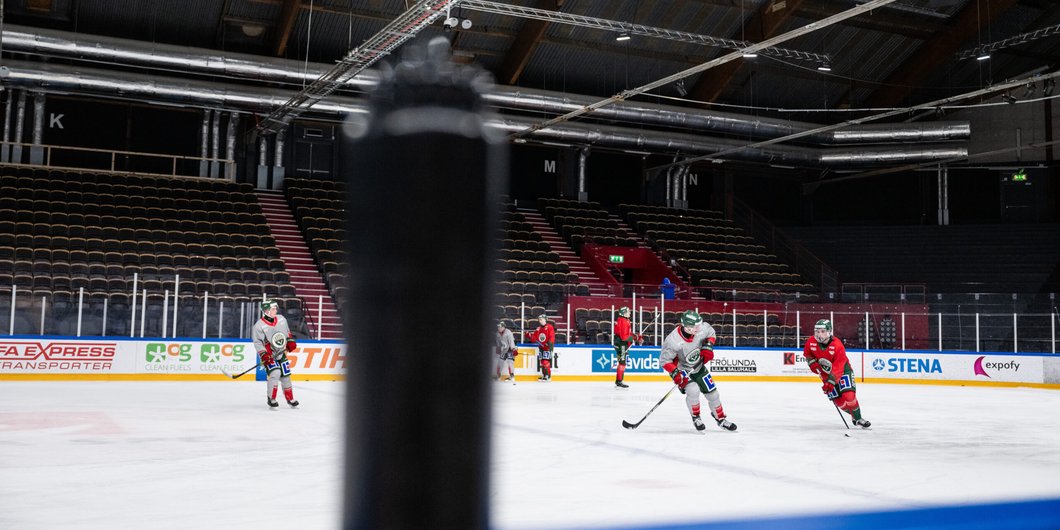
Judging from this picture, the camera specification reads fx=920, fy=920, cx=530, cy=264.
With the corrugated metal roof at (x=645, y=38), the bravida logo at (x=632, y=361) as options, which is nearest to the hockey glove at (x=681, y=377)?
the bravida logo at (x=632, y=361)

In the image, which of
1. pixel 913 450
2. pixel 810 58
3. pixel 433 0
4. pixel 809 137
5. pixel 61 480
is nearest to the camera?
pixel 61 480

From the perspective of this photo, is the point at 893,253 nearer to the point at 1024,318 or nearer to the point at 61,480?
the point at 1024,318

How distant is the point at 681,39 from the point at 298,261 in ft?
35.6

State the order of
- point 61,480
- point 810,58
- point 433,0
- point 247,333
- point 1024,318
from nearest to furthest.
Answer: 1. point 61,480
2. point 433,0
3. point 247,333
4. point 1024,318
5. point 810,58

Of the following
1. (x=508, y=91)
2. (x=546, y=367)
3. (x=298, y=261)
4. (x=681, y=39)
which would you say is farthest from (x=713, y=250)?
(x=298, y=261)

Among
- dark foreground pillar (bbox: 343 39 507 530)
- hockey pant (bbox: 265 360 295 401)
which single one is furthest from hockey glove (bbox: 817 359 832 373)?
dark foreground pillar (bbox: 343 39 507 530)

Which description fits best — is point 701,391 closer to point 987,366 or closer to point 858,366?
point 858,366

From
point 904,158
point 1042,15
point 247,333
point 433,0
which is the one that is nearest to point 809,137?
point 904,158

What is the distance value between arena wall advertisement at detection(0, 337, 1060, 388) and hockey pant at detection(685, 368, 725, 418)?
25.7 feet

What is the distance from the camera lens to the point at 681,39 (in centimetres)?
2184

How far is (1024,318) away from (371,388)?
2110 centimetres

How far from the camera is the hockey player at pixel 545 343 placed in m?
18.0

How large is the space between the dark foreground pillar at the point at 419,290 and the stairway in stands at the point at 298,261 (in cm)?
1789

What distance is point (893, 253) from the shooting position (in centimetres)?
2880
